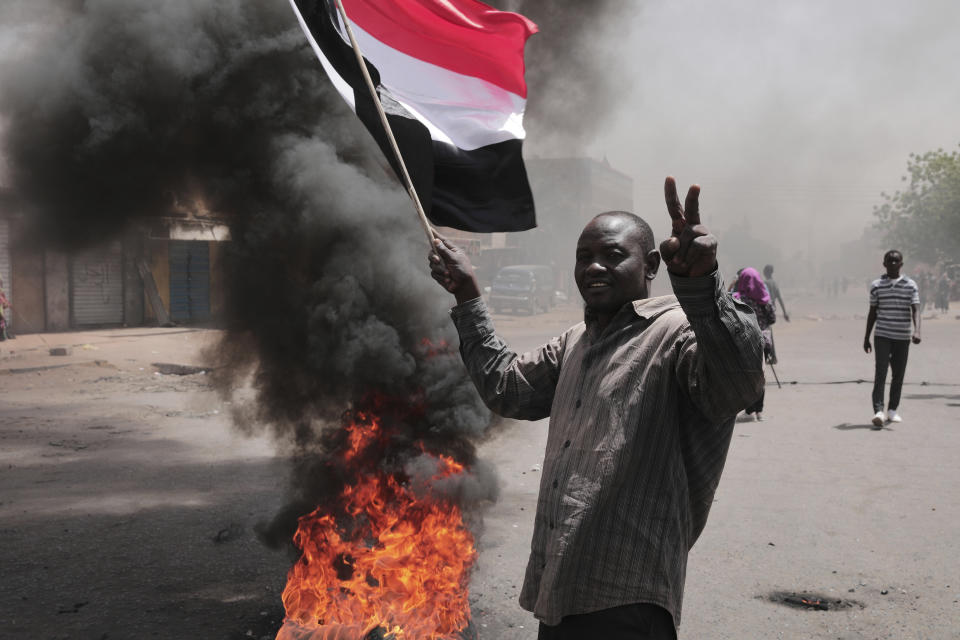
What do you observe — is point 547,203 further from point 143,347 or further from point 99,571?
point 99,571

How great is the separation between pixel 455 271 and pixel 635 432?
29.4 inches

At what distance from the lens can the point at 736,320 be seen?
5.36 feet

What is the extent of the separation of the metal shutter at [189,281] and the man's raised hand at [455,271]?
1883 centimetres

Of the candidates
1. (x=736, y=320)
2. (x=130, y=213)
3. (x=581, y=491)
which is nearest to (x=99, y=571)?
(x=130, y=213)

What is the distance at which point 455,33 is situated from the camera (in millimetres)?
3787

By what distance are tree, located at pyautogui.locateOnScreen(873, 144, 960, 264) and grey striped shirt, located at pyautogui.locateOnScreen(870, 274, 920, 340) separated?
38.2 meters

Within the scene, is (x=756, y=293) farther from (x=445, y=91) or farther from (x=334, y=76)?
(x=334, y=76)

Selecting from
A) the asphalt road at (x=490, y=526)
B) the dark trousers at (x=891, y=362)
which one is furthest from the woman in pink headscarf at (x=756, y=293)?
the asphalt road at (x=490, y=526)

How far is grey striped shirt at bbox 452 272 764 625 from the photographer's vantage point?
5.83 feet

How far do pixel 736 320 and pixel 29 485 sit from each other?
590cm

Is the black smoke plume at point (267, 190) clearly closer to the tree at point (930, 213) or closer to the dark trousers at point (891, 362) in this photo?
the dark trousers at point (891, 362)

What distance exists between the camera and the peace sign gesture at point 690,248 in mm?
1570

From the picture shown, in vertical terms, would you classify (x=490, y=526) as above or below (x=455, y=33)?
below

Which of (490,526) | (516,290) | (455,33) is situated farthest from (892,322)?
(516,290)
